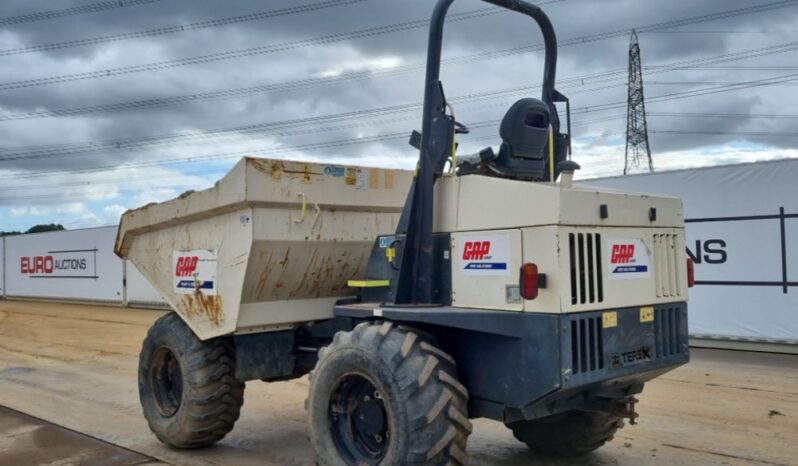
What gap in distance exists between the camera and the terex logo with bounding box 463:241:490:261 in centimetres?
469

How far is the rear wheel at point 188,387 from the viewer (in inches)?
251

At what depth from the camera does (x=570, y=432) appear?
5941 millimetres

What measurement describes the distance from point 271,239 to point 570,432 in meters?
2.83

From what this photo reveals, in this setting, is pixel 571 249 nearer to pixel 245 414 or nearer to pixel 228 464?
pixel 228 464

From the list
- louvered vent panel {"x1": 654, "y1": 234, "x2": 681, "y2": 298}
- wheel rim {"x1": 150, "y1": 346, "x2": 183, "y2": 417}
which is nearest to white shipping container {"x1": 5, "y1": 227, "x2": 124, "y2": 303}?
wheel rim {"x1": 150, "y1": 346, "x2": 183, "y2": 417}

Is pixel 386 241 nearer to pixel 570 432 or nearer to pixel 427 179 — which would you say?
pixel 427 179

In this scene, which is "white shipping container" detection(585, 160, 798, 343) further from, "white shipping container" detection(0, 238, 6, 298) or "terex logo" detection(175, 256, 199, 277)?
"white shipping container" detection(0, 238, 6, 298)

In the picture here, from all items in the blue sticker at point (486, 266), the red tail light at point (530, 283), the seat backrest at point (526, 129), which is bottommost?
the red tail light at point (530, 283)

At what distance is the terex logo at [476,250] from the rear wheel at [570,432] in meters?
1.80

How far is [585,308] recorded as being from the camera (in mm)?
4410

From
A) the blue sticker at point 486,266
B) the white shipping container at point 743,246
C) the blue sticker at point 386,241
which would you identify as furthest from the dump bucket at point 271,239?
the white shipping container at point 743,246

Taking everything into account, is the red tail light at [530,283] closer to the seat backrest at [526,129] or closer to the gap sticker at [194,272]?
the seat backrest at [526,129]

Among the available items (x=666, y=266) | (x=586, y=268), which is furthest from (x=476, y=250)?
(x=666, y=266)

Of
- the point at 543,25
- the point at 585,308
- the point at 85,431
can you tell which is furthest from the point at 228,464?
the point at 543,25
